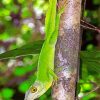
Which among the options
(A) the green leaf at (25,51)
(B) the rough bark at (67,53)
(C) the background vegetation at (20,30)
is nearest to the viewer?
(B) the rough bark at (67,53)

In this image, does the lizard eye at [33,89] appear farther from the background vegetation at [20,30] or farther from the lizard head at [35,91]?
the background vegetation at [20,30]

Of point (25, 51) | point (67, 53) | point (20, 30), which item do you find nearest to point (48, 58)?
point (67, 53)

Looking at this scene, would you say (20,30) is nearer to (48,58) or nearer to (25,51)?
(25,51)

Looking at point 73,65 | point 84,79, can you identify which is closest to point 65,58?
point 73,65

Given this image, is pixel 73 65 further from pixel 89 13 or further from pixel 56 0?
pixel 89 13

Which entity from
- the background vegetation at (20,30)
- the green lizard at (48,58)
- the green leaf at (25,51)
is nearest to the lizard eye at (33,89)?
the green lizard at (48,58)

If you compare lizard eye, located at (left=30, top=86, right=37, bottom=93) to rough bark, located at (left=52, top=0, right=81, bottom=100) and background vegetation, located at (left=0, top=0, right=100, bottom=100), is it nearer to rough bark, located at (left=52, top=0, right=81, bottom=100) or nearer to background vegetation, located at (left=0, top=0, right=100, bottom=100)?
rough bark, located at (left=52, top=0, right=81, bottom=100)

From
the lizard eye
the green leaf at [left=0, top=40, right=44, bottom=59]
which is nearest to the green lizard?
the lizard eye
